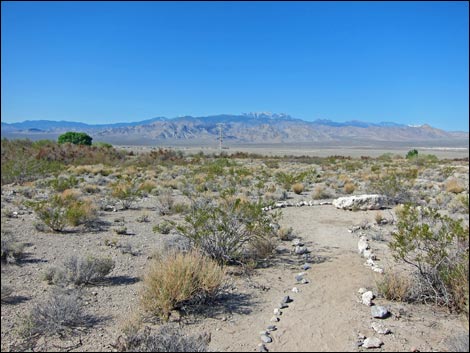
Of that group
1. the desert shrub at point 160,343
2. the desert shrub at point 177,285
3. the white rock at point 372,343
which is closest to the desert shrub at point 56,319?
the desert shrub at point 160,343

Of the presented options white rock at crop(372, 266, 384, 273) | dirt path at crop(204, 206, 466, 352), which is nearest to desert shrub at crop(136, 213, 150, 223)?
dirt path at crop(204, 206, 466, 352)

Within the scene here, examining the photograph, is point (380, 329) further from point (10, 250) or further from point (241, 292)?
point (10, 250)

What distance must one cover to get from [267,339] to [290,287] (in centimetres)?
214

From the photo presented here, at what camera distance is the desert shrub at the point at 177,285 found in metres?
5.76

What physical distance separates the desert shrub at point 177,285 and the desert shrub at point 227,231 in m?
1.80

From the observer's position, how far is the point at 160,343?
4.62m

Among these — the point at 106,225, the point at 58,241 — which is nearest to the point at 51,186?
the point at 106,225

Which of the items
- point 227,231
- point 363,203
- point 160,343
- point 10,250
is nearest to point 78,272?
point 10,250

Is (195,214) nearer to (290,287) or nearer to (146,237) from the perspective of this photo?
(146,237)

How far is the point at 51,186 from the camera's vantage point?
57.5ft

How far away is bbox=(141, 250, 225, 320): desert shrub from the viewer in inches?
227

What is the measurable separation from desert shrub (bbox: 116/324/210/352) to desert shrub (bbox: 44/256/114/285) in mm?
2224

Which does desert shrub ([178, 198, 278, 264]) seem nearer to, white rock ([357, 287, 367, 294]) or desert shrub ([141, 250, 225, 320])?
desert shrub ([141, 250, 225, 320])

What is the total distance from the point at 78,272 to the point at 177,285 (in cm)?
210
